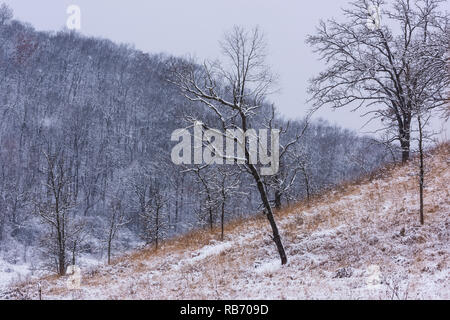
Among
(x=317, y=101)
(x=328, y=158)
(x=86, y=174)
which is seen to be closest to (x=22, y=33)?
(x=86, y=174)

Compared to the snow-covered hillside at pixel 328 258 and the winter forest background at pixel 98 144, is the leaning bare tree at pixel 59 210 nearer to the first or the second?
the snow-covered hillside at pixel 328 258

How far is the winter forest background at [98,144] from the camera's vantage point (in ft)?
230

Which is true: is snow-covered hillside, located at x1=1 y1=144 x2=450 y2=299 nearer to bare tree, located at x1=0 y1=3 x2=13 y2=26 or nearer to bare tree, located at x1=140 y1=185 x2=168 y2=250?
bare tree, located at x1=140 y1=185 x2=168 y2=250

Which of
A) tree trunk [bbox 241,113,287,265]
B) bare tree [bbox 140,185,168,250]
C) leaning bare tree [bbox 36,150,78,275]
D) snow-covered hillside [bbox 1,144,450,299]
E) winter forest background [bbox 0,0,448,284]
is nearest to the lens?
snow-covered hillside [bbox 1,144,450,299]

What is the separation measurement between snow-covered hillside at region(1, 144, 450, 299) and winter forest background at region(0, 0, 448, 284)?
37.2m

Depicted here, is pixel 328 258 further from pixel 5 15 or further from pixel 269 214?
pixel 5 15

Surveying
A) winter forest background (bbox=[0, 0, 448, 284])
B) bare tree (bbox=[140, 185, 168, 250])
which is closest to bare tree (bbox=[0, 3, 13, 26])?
winter forest background (bbox=[0, 0, 448, 284])

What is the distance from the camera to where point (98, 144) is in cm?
10769

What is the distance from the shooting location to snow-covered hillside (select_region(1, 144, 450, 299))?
371 inches

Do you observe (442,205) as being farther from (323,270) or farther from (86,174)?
(86,174)

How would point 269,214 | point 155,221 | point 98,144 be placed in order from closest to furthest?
1. point 269,214
2. point 155,221
3. point 98,144

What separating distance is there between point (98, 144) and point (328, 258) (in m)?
103

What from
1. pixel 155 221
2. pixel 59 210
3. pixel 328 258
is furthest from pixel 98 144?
pixel 328 258

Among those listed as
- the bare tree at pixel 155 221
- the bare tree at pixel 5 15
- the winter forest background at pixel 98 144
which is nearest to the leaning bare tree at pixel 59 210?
the bare tree at pixel 155 221
